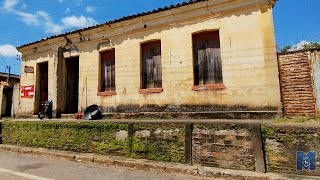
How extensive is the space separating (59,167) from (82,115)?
190 inches

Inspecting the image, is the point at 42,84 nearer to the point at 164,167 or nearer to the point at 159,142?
the point at 159,142

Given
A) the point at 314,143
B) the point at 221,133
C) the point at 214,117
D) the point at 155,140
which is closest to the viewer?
the point at 314,143

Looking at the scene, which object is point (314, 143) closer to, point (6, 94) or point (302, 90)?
point (302, 90)

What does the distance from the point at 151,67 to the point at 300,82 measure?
5367 mm

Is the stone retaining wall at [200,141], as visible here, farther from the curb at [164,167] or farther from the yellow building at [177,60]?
the yellow building at [177,60]

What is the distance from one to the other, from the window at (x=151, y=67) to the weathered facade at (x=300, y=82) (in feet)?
14.7

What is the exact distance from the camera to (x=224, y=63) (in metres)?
8.51

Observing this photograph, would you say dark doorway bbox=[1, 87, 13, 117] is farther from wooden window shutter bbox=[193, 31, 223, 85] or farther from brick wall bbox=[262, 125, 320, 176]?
brick wall bbox=[262, 125, 320, 176]

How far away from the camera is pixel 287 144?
5.26 m

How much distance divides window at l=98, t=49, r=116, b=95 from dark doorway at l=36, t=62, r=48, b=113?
4.52 metres

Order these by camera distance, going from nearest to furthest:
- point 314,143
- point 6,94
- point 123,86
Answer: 1. point 314,143
2. point 123,86
3. point 6,94

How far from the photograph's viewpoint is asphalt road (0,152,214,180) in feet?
19.4

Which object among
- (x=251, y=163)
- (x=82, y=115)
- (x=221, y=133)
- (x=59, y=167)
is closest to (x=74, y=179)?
(x=59, y=167)

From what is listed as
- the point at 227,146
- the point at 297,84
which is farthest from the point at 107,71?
the point at 297,84
